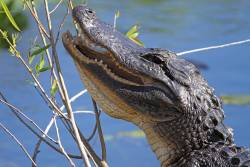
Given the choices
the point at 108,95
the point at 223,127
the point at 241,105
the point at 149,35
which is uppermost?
the point at 149,35

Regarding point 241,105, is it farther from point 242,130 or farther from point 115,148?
point 115,148

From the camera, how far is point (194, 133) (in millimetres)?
2549

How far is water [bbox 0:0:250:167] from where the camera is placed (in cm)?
546

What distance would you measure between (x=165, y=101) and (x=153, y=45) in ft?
16.2

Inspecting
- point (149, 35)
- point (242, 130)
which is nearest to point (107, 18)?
point (149, 35)

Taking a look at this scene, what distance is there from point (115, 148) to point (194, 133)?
3023 mm

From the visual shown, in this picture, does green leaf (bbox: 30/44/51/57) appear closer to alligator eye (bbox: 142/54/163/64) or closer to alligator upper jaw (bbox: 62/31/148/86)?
alligator upper jaw (bbox: 62/31/148/86)

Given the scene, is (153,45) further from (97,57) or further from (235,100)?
(97,57)

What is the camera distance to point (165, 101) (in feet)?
8.25

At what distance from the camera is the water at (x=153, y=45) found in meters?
5.46

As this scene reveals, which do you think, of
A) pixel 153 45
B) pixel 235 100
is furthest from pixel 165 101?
pixel 153 45

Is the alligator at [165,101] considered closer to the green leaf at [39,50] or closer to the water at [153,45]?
the green leaf at [39,50]

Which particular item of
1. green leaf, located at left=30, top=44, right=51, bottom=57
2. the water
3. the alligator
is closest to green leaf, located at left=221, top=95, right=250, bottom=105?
the water

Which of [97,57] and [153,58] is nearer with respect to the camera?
[97,57]
